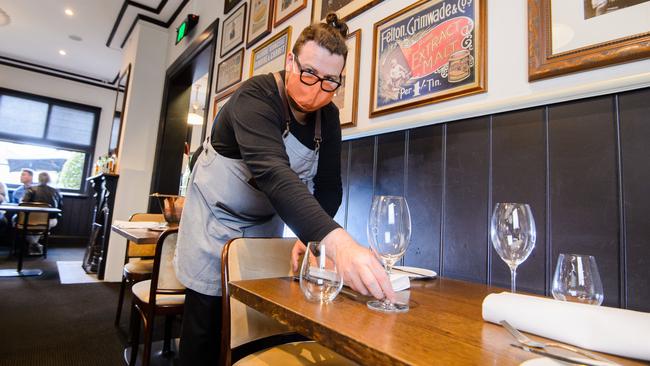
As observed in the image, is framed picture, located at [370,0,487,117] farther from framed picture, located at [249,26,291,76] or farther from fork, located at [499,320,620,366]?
fork, located at [499,320,620,366]

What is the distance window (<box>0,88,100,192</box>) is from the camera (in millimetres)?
6520

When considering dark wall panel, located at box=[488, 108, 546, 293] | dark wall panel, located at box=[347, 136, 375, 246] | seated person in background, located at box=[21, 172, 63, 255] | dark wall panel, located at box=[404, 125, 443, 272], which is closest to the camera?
dark wall panel, located at box=[488, 108, 546, 293]

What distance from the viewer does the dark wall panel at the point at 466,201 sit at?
1.10 meters

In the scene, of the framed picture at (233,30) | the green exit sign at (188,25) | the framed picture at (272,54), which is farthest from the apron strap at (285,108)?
the green exit sign at (188,25)

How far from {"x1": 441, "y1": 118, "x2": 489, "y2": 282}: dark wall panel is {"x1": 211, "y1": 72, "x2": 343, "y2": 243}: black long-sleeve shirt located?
1.34ft

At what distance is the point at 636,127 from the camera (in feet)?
2.79

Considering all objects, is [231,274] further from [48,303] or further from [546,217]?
[48,303]

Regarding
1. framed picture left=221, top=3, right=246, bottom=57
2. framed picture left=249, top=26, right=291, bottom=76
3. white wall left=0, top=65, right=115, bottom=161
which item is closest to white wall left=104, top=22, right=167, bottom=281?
framed picture left=221, top=3, right=246, bottom=57

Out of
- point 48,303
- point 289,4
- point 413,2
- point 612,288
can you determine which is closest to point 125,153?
point 48,303

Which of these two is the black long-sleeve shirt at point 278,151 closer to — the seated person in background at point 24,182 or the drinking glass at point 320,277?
the drinking glass at point 320,277

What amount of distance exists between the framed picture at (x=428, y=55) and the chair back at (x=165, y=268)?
3.45 ft

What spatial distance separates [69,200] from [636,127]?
8601mm

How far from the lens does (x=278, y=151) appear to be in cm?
80

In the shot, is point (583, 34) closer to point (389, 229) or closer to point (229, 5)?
point (389, 229)
